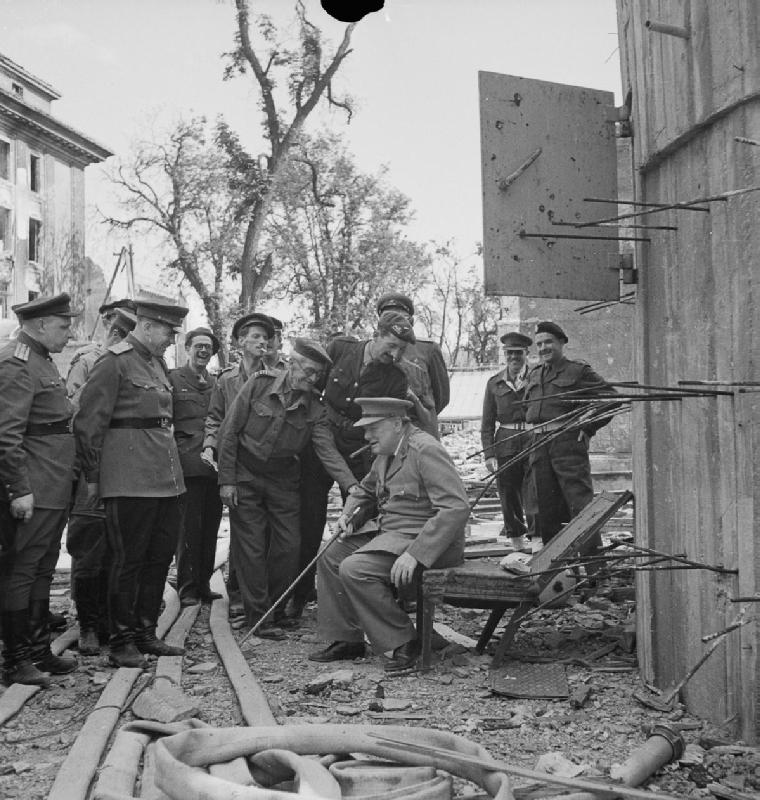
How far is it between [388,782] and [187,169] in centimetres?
3122

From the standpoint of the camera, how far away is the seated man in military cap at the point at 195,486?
7.54 meters

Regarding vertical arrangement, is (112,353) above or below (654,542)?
above

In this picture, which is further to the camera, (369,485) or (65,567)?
(65,567)

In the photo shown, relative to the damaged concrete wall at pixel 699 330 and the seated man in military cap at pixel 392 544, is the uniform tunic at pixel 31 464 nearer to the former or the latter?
the seated man in military cap at pixel 392 544

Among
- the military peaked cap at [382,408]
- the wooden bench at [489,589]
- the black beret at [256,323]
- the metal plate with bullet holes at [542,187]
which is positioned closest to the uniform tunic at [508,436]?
the black beret at [256,323]

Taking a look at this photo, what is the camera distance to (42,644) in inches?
217

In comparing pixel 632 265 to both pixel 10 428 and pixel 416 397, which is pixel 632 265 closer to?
pixel 416 397

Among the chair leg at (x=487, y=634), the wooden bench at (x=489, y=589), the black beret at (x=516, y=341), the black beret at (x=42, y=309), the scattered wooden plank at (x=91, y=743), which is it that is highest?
the black beret at (x=516, y=341)

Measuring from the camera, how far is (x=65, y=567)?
31.3 feet

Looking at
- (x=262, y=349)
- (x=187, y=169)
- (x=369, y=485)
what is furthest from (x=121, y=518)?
(x=187, y=169)

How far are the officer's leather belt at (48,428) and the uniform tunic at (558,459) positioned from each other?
12.7 feet

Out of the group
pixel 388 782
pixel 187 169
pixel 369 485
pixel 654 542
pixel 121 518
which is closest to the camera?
pixel 388 782

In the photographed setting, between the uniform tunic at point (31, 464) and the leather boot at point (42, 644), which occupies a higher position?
the uniform tunic at point (31, 464)

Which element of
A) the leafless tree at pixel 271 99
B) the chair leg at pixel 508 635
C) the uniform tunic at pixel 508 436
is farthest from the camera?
the leafless tree at pixel 271 99
